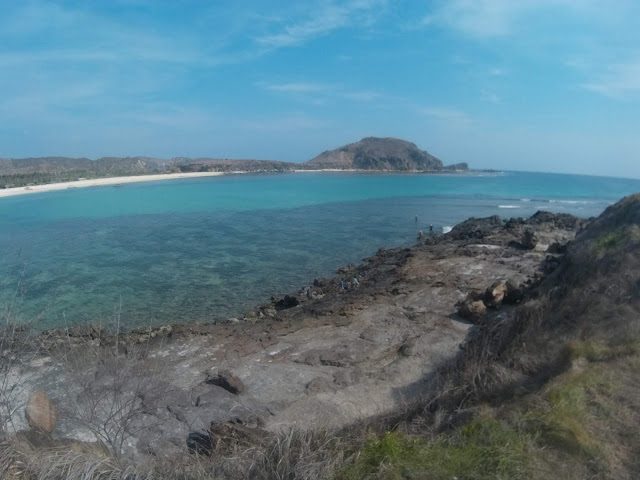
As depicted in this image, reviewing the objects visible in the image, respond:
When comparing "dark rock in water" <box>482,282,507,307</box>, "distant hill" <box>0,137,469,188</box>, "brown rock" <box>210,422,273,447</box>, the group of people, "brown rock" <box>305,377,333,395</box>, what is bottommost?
"brown rock" <box>305,377,333,395</box>

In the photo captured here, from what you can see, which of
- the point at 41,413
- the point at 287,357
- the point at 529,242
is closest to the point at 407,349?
the point at 287,357

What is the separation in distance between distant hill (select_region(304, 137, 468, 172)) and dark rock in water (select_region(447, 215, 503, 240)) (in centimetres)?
14276

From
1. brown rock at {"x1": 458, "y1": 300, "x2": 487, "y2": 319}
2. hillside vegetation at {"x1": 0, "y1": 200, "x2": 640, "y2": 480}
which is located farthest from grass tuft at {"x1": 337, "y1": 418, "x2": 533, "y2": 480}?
brown rock at {"x1": 458, "y1": 300, "x2": 487, "y2": 319}

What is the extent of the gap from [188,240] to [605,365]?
27.8 m

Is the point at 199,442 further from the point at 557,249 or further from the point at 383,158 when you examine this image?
the point at 383,158

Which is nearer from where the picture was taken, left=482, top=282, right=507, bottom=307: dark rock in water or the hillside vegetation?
the hillside vegetation

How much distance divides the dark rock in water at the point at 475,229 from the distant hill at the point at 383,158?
14276 centimetres

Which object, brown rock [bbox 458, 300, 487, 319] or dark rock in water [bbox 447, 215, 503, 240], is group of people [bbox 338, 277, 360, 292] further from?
dark rock in water [bbox 447, 215, 503, 240]

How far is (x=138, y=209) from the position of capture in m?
48.9

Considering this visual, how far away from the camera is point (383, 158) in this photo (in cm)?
17775

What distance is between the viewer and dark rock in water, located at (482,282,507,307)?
13.3 m

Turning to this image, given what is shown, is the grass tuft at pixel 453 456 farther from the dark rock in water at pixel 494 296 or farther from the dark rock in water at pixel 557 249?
the dark rock in water at pixel 557 249

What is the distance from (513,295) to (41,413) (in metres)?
12.4

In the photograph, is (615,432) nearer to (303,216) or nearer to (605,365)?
(605,365)
